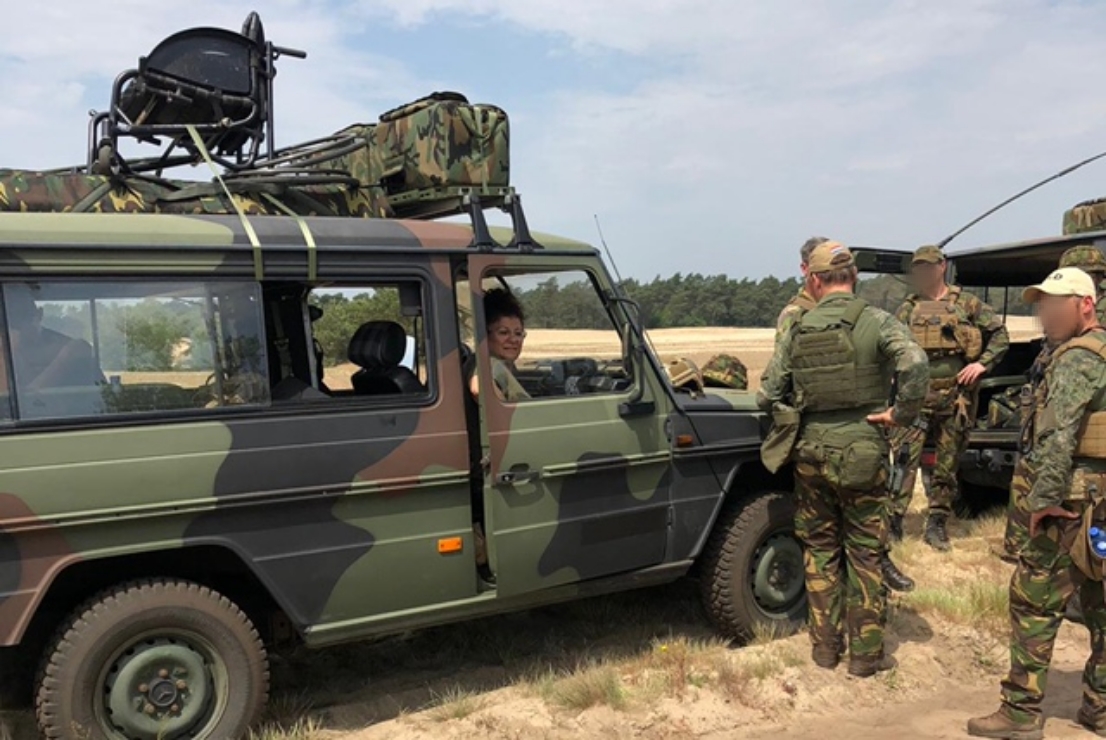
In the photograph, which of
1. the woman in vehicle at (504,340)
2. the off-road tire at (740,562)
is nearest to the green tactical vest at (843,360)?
Answer: the off-road tire at (740,562)

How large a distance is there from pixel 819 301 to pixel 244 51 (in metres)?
2.96

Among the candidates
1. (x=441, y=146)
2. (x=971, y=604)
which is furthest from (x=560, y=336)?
(x=971, y=604)

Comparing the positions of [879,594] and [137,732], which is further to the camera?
[879,594]

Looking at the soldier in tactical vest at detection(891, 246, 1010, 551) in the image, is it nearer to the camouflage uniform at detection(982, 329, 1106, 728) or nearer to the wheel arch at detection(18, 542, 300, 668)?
the camouflage uniform at detection(982, 329, 1106, 728)

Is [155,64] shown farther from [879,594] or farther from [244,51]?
[879,594]

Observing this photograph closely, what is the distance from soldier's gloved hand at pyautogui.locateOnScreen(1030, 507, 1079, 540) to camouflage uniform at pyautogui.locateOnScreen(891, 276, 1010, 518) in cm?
276

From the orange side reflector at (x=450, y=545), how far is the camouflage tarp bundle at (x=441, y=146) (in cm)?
162

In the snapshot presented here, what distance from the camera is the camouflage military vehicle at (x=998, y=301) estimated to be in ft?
22.3

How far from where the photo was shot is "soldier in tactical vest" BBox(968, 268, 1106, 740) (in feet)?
12.3

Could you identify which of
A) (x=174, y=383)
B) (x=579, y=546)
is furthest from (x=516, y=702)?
(x=174, y=383)

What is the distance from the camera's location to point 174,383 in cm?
358

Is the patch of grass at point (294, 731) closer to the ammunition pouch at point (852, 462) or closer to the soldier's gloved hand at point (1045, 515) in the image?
the ammunition pouch at point (852, 462)

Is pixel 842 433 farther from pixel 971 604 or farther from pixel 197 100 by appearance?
pixel 197 100

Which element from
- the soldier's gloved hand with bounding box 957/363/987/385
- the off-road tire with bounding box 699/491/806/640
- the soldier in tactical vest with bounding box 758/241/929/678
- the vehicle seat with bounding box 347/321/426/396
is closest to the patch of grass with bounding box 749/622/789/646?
the off-road tire with bounding box 699/491/806/640
